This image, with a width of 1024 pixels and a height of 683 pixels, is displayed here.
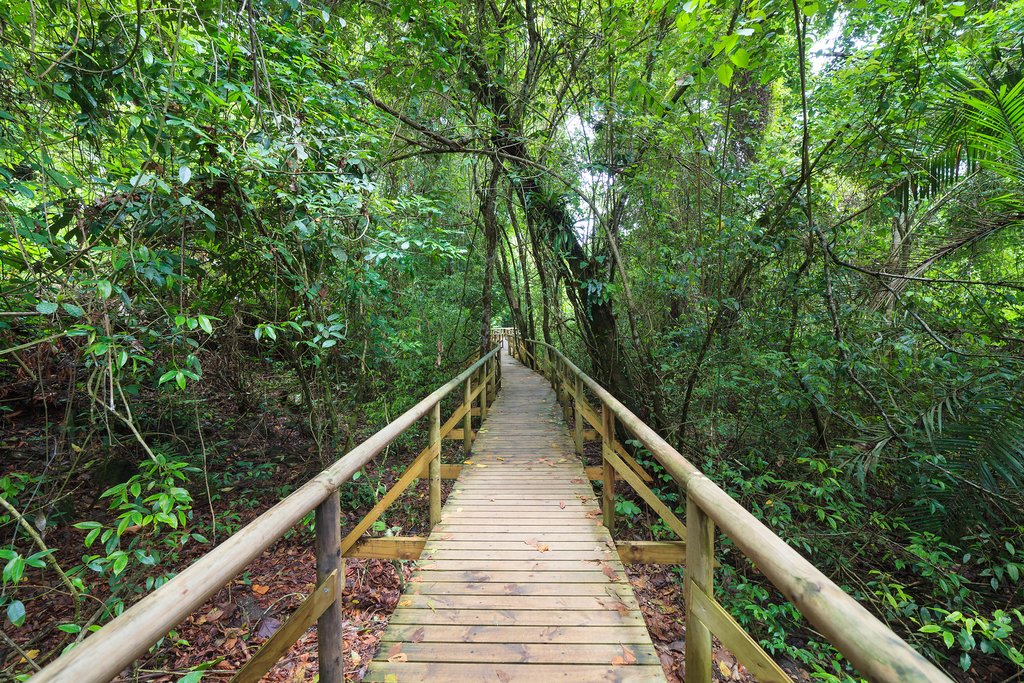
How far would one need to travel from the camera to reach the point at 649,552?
9.28ft

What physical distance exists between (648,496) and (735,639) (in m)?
1.40

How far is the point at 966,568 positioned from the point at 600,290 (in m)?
4.02

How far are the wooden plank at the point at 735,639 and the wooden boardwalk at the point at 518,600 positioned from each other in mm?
550

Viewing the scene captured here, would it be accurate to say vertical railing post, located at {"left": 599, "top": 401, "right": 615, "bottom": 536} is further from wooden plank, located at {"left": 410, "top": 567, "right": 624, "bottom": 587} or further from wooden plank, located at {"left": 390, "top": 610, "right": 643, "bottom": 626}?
wooden plank, located at {"left": 390, "top": 610, "right": 643, "bottom": 626}

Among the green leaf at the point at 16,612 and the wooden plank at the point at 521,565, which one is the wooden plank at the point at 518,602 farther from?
the green leaf at the point at 16,612

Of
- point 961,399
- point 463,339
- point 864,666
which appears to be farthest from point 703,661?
point 463,339

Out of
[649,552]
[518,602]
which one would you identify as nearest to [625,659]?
[518,602]

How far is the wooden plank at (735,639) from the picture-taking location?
107cm

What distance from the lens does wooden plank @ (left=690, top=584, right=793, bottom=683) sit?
3.50 feet

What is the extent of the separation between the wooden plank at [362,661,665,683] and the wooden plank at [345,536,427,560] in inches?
34.3

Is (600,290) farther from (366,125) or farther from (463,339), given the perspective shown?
(463,339)

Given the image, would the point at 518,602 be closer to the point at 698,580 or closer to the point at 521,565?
the point at 521,565

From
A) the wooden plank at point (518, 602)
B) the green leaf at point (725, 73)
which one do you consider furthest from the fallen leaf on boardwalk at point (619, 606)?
the green leaf at point (725, 73)

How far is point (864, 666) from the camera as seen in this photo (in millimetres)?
736
